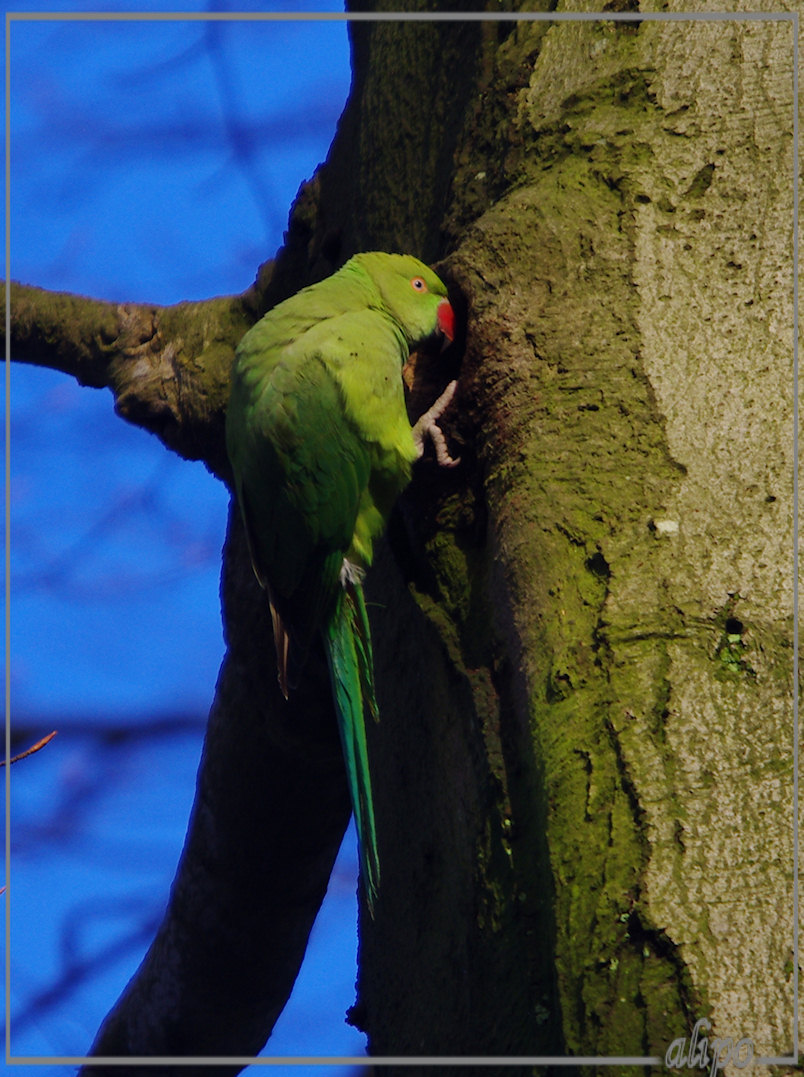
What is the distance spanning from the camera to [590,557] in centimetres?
150

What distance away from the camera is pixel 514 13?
198cm

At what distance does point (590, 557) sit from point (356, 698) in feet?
3.09

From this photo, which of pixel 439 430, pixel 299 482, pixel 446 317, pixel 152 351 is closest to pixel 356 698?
pixel 299 482

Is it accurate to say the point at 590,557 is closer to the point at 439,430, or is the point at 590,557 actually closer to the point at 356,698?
the point at 439,430

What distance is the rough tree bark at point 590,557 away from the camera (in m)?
1.25

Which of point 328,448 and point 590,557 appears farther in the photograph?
point 328,448

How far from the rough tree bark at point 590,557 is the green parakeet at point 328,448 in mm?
90

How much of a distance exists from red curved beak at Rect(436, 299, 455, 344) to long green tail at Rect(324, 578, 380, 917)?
0.68 metres

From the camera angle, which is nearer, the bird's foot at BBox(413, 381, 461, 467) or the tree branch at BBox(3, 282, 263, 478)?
the bird's foot at BBox(413, 381, 461, 467)

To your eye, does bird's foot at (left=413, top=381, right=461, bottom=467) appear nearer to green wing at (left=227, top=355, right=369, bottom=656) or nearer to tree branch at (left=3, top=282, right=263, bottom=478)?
green wing at (left=227, top=355, right=369, bottom=656)

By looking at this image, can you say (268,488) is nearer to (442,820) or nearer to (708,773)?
(442,820)

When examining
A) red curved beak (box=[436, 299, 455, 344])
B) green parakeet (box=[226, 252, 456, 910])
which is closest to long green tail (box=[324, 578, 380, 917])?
green parakeet (box=[226, 252, 456, 910])

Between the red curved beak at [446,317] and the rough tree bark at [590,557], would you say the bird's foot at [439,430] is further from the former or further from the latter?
the red curved beak at [446,317]

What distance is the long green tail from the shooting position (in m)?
2.10
